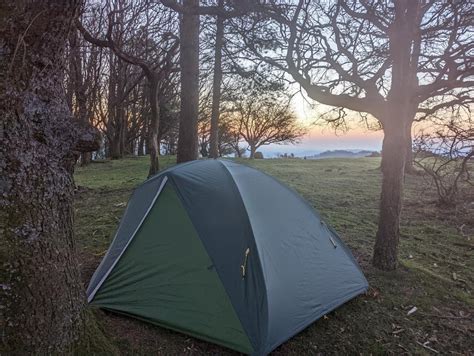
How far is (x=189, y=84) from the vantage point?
6809 millimetres

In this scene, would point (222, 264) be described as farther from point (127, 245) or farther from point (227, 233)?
point (127, 245)

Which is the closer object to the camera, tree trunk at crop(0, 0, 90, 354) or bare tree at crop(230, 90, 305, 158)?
tree trunk at crop(0, 0, 90, 354)

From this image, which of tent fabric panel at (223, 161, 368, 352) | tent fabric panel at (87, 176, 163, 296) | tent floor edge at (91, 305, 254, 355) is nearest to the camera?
tent floor edge at (91, 305, 254, 355)

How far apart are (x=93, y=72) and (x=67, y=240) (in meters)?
11.9

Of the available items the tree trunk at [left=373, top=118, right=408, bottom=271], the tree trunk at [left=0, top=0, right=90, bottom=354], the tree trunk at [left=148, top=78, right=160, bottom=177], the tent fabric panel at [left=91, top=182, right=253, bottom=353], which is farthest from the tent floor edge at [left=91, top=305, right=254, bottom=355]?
the tree trunk at [left=148, top=78, right=160, bottom=177]

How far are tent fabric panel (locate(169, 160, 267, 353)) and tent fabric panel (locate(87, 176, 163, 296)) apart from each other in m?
0.33

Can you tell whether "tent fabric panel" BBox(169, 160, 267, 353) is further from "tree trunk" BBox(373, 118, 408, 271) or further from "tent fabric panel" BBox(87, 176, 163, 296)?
"tree trunk" BBox(373, 118, 408, 271)

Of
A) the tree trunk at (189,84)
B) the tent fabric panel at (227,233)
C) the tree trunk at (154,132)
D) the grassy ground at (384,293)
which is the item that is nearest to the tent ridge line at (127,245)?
the tent fabric panel at (227,233)

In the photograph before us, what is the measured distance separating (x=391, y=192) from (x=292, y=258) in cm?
154

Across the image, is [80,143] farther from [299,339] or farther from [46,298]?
[299,339]

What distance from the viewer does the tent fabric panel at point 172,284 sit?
2.59m

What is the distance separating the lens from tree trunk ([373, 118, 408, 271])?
12.2ft

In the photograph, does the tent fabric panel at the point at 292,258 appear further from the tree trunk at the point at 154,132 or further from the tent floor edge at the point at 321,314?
the tree trunk at the point at 154,132

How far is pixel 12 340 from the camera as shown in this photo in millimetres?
1755
